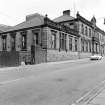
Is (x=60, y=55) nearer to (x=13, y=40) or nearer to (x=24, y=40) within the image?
(x=24, y=40)

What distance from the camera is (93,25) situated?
171 ft

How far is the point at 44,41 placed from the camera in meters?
29.4

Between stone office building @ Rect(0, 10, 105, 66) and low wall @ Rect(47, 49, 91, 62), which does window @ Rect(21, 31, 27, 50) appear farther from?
low wall @ Rect(47, 49, 91, 62)

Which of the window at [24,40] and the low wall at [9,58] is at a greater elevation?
the window at [24,40]

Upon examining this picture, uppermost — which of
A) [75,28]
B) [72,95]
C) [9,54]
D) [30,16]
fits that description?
[30,16]

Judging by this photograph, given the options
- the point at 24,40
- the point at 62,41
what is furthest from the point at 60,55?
the point at 24,40

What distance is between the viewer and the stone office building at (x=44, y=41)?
26.1m

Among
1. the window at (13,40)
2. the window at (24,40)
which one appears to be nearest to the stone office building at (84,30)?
the window at (24,40)

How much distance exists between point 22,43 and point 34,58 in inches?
382

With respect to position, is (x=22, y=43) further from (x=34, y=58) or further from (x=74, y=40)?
(x=74, y=40)

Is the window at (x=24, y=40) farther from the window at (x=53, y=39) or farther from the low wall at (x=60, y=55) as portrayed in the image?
the low wall at (x=60, y=55)

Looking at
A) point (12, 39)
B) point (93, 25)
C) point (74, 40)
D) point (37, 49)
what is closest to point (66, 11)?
point (93, 25)

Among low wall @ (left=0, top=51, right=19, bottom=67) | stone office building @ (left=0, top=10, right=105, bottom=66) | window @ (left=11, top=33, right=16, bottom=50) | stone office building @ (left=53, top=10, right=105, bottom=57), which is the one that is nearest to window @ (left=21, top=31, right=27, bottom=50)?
stone office building @ (left=0, top=10, right=105, bottom=66)

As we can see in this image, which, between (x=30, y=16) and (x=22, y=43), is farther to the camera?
(x=30, y=16)
